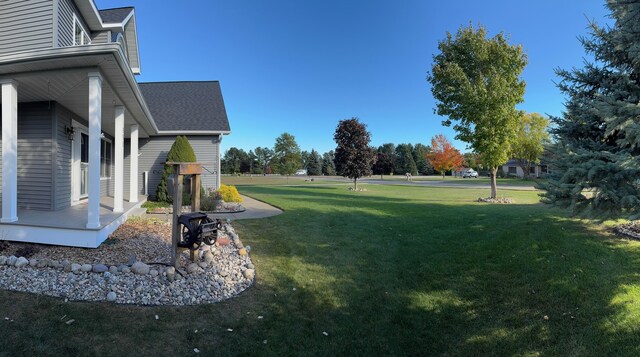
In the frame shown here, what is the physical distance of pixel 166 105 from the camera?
16.4m

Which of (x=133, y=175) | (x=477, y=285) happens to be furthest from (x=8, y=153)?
(x=477, y=285)

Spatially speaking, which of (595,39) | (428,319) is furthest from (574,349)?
(595,39)

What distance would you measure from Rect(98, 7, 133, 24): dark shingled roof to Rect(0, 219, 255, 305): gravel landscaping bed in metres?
8.23

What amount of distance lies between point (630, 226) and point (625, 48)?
3254mm

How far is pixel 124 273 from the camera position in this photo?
4531mm

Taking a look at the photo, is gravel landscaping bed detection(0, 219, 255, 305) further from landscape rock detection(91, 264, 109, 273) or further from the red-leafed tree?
the red-leafed tree

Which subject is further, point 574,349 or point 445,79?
point 445,79

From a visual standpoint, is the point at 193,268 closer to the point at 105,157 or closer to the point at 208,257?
the point at 208,257

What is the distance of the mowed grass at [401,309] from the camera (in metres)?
3.28

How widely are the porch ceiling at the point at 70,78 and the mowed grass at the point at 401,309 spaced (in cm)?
361

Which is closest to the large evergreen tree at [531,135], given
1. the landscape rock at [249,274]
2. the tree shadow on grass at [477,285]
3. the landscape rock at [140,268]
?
the tree shadow on grass at [477,285]

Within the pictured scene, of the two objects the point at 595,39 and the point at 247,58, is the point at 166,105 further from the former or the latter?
Answer: the point at 595,39

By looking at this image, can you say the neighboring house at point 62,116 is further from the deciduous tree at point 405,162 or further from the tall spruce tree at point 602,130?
the deciduous tree at point 405,162

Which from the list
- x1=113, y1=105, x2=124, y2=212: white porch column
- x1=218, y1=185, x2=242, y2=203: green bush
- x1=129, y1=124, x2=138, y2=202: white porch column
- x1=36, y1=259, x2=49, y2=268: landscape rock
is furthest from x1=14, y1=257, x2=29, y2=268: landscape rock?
x1=218, y1=185, x2=242, y2=203: green bush
